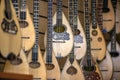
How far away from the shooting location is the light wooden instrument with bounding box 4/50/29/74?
2125 millimetres

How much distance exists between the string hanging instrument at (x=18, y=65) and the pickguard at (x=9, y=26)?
204 mm

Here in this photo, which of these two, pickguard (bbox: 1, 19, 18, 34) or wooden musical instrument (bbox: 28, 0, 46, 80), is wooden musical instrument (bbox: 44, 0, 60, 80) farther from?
pickguard (bbox: 1, 19, 18, 34)

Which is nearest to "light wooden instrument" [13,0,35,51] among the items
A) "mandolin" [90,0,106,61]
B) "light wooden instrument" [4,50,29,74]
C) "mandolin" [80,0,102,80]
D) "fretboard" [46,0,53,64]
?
"light wooden instrument" [4,50,29,74]

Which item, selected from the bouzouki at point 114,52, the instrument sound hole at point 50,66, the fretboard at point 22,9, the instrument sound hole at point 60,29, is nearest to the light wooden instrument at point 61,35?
the instrument sound hole at point 60,29

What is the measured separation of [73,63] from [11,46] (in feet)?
2.40

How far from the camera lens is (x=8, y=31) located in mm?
2014

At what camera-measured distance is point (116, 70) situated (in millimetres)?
3082

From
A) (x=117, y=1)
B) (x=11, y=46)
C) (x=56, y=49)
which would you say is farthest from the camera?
(x=117, y=1)

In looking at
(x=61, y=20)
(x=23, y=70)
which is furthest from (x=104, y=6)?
(x=23, y=70)

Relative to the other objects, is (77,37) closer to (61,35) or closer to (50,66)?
(61,35)

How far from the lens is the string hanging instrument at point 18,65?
2.13 metres

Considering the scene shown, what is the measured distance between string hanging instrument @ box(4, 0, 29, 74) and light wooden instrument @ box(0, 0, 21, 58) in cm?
14

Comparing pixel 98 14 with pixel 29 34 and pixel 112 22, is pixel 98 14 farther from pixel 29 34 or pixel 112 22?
pixel 29 34

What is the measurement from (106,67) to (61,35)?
62 centimetres
